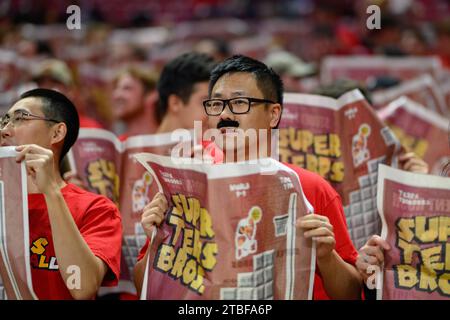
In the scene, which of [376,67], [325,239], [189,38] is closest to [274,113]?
[325,239]

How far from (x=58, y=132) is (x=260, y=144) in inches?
28.8

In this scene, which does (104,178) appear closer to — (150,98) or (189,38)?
(150,98)

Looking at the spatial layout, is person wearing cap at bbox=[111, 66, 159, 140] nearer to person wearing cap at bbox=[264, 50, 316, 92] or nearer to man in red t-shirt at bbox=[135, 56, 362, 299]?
person wearing cap at bbox=[264, 50, 316, 92]

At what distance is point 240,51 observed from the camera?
26.9 ft

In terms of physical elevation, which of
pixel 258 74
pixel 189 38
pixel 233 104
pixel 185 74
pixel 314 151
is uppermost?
pixel 189 38

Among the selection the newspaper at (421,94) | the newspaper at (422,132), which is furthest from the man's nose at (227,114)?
the newspaper at (421,94)

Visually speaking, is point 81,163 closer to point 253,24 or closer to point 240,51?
point 240,51

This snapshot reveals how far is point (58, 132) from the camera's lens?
296cm

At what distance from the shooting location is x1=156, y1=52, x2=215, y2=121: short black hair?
161 inches

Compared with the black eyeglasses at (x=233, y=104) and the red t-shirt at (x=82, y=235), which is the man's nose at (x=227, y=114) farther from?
the red t-shirt at (x=82, y=235)

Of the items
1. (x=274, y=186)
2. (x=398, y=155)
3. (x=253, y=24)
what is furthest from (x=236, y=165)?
(x=253, y=24)

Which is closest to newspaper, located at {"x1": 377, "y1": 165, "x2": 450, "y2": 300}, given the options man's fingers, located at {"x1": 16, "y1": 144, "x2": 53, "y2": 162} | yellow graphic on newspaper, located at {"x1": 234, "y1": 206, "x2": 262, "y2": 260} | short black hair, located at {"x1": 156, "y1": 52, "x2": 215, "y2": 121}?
yellow graphic on newspaper, located at {"x1": 234, "y1": 206, "x2": 262, "y2": 260}

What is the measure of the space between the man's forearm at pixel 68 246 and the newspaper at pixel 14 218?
9cm
